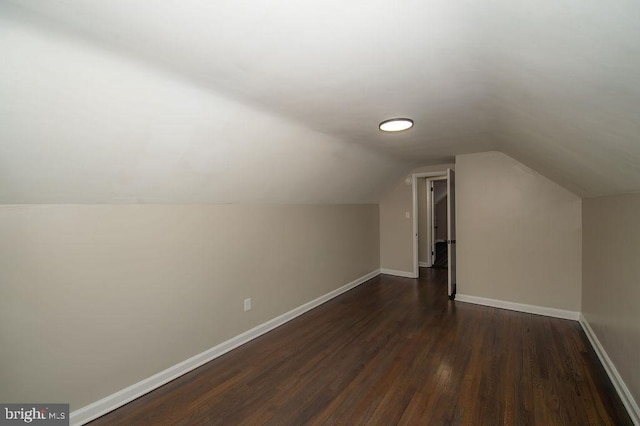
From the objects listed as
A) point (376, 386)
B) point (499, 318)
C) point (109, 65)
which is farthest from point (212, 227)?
point (499, 318)

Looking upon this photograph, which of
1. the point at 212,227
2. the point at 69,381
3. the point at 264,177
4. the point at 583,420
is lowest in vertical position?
the point at 583,420

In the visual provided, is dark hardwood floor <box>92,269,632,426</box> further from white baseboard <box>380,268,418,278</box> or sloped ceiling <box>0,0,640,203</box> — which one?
white baseboard <box>380,268,418,278</box>

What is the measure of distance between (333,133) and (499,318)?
3.13 meters

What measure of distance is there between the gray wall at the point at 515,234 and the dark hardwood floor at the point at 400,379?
426 millimetres

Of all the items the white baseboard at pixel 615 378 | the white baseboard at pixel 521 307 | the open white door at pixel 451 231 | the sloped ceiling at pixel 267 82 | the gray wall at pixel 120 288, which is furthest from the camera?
the open white door at pixel 451 231

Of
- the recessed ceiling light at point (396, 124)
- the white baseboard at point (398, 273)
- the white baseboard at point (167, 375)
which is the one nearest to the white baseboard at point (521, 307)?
the white baseboard at point (398, 273)

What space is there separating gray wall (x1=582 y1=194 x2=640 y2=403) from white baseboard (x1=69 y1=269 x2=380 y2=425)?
3.07 metres

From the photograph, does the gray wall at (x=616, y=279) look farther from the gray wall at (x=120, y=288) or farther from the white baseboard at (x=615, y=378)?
the gray wall at (x=120, y=288)

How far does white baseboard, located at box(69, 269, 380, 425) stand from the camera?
1.84 m

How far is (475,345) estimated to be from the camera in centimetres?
281

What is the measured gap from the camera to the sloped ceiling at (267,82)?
1.00 meters

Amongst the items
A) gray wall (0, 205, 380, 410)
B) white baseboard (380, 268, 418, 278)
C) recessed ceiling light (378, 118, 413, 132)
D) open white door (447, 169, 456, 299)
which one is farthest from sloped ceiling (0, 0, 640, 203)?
white baseboard (380, 268, 418, 278)

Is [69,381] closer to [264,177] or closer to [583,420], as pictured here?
[264,177]

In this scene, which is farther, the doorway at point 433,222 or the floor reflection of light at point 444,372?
the doorway at point 433,222
